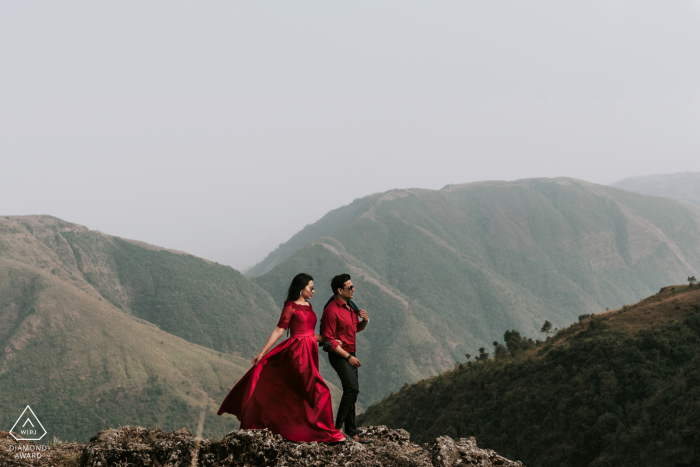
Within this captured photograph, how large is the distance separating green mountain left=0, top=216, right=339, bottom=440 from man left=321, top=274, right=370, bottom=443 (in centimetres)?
4813

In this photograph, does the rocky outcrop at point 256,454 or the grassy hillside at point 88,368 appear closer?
the rocky outcrop at point 256,454

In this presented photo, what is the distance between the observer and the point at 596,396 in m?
29.2

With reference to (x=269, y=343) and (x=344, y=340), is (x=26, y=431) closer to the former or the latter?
(x=269, y=343)

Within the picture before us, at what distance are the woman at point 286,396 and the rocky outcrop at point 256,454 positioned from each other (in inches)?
11.8

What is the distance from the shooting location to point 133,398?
7638cm

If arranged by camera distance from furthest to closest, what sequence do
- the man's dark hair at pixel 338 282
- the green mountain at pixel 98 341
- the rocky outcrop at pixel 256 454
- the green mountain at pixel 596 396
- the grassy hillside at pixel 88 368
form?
the green mountain at pixel 98 341 < the grassy hillside at pixel 88 368 < the green mountain at pixel 596 396 < the man's dark hair at pixel 338 282 < the rocky outcrop at pixel 256 454

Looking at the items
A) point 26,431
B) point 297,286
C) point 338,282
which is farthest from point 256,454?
point 26,431

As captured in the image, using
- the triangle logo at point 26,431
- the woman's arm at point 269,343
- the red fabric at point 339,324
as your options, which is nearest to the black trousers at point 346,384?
the red fabric at point 339,324

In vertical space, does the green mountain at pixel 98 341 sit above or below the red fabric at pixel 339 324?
below

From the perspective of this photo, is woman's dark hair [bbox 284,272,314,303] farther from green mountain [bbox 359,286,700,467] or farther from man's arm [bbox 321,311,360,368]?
green mountain [bbox 359,286,700,467]

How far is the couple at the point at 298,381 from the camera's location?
6266 mm

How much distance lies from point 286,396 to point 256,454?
93 cm

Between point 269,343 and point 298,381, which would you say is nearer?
point 269,343

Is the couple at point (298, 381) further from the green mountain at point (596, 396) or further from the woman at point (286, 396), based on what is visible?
the green mountain at point (596, 396)
